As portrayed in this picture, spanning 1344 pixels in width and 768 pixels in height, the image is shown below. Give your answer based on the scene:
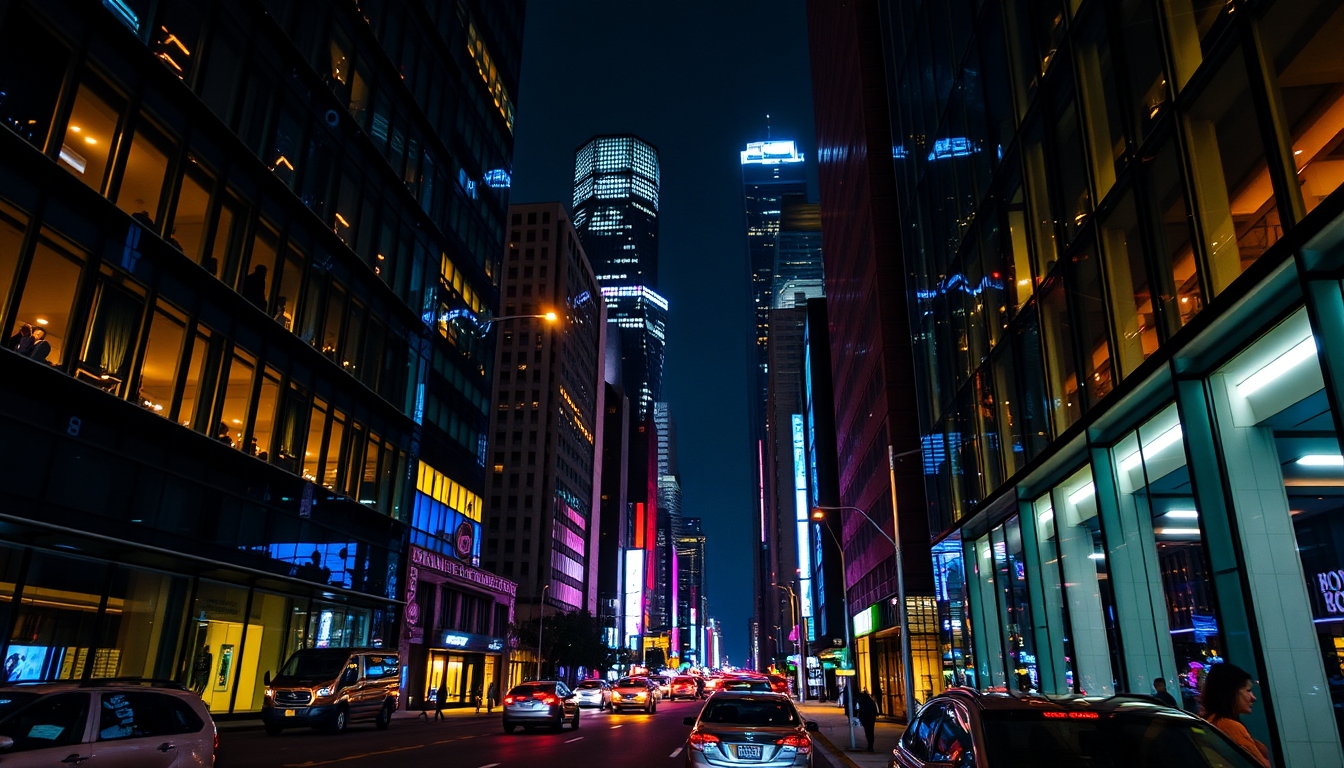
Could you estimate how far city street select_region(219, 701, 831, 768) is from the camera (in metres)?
15.1

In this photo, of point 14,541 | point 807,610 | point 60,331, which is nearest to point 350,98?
point 60,331

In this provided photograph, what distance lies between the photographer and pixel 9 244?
754 inches

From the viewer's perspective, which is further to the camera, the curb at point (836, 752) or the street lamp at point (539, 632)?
the street lamp at point (539, 632)

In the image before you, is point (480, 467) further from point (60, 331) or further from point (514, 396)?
point (514, 396)

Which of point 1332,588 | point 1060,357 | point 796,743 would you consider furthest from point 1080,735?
point 1060,357

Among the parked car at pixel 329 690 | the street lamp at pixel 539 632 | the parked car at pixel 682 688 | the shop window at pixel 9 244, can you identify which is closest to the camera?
the shop window at pixel 9 244

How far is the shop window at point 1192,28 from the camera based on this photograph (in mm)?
11898

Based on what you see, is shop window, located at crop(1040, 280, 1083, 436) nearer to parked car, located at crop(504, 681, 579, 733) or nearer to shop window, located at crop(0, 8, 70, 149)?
parked car, located at crop(504, 681, 579, 733)

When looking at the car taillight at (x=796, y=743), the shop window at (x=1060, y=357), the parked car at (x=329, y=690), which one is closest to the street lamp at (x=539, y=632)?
the parked car at (x=329, y=690)

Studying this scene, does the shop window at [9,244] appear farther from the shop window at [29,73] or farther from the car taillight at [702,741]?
the car taillight at [702,741]

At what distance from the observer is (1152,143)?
13891 millimetres

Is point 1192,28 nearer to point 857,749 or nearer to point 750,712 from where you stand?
point 750,712

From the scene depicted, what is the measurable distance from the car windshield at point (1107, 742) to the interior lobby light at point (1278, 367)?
8.68 metres

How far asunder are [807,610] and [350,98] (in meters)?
118
